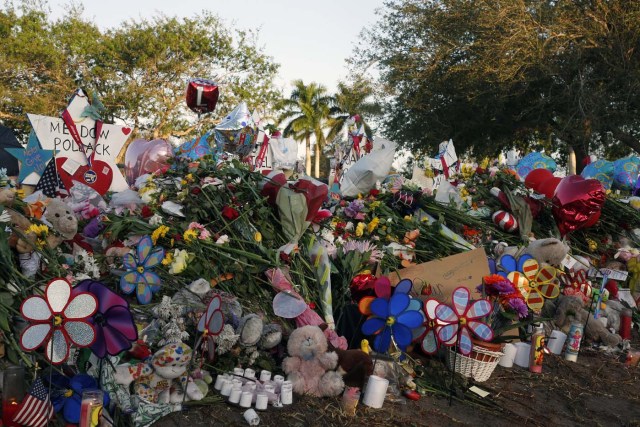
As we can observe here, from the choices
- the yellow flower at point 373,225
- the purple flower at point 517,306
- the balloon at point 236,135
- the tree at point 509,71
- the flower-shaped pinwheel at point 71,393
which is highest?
the tree at point 509,71

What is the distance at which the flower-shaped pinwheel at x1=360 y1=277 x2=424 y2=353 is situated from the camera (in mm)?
3955

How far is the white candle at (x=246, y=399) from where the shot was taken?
11.2 feet

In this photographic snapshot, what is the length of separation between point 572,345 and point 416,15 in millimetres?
14747

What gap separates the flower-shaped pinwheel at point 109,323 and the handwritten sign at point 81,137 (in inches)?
144

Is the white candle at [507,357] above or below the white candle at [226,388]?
above

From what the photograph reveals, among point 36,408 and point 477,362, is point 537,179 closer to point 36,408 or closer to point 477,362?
point 477,362

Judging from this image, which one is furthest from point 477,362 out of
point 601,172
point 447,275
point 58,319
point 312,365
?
point 601,172

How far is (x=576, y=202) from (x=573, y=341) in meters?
2.20

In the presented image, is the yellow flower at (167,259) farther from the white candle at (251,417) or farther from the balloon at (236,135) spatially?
the balloon at (236,135)

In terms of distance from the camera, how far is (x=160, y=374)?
130 inches

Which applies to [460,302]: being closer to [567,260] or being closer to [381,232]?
[381,232]

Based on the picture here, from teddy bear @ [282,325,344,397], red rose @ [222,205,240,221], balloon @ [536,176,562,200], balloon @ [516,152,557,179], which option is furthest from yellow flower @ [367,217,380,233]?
balloon @ [516,152,557,179]

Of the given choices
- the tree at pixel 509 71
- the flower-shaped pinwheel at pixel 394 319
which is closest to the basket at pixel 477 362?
the flower-shaped pinwheel at pixel 394 319

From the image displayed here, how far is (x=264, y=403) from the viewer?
3.44 meters
